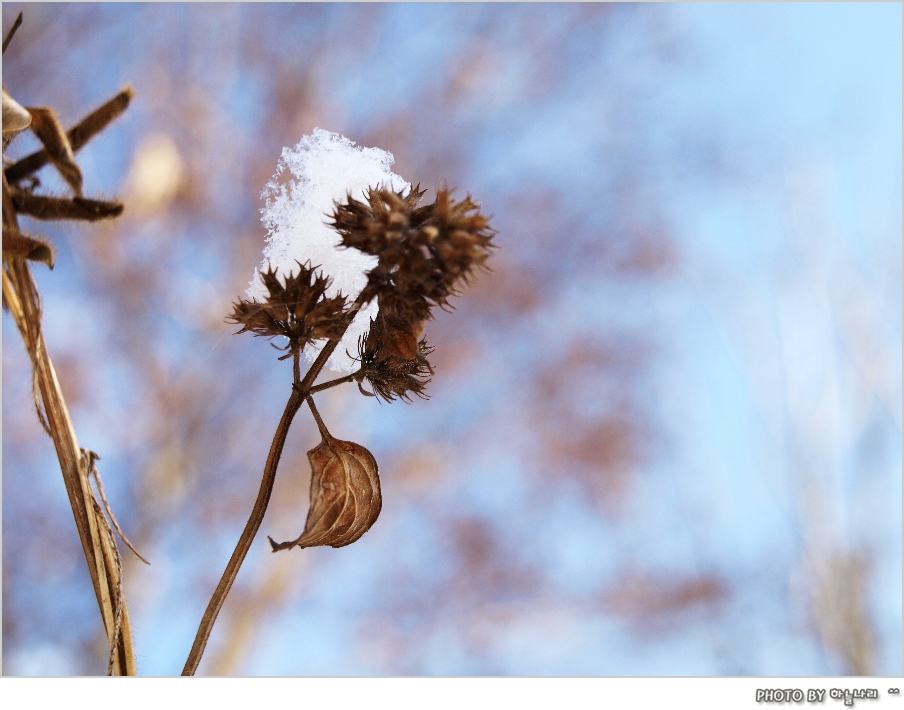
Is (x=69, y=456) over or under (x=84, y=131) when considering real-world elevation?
under

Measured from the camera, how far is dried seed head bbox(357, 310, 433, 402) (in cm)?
28

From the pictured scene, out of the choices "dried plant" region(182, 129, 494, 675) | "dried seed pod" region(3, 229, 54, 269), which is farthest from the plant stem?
"dried seed pod" region(3, 229, 54, 269)

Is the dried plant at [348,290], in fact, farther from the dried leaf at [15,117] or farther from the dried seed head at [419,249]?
the dried leaf at [15,117]

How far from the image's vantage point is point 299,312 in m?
0.28

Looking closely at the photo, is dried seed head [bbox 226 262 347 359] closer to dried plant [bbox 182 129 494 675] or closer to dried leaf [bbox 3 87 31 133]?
dried plant [bbox 182 129 494 675]

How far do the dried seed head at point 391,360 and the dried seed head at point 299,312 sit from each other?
0.02m

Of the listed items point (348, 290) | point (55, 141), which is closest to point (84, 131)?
point (55, 141)

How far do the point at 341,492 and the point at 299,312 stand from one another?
80 millimetres

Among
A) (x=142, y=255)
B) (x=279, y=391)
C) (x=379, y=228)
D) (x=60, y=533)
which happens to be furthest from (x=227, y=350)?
(x=379, y=228)

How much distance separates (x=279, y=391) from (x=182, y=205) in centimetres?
60

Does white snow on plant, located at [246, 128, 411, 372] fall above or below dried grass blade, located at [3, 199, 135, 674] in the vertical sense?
above

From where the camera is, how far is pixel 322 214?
32cm

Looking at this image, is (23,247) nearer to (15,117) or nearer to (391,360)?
(15,117)

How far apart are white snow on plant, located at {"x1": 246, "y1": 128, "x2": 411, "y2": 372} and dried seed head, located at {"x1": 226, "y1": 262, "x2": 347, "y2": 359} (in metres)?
0.01
